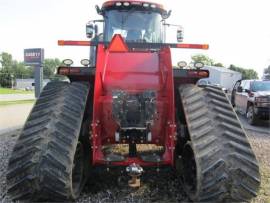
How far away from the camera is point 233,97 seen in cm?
2095

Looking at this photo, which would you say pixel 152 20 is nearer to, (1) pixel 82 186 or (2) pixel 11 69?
(1) pixel 82 186

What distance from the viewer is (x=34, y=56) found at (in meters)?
32.2

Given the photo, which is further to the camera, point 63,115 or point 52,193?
point 63,115

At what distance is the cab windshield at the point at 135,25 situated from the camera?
9.09 metres

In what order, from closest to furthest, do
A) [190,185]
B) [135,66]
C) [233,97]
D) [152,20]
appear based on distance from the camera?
[190,185], [135,66], [152,20], [233,97]

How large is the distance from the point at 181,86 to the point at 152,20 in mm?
3632

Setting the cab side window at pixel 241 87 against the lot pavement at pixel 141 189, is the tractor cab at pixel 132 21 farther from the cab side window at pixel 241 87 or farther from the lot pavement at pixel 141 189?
the cab side window at pixel 241 87

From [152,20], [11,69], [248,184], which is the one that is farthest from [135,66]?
[11,69]

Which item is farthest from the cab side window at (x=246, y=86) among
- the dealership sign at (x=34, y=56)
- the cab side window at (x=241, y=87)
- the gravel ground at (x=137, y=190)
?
the dealership sign at (x=34, y=56)

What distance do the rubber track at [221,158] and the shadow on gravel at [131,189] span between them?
56cm

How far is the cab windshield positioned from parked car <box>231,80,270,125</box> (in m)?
8.14

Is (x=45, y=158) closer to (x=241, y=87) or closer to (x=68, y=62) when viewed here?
(x=68, y=62)

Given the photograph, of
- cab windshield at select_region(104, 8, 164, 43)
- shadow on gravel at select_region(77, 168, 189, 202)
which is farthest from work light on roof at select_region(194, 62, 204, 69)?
cab windshield at select_region(104, 8, 164, 43)

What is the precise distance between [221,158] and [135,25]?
496 cm
